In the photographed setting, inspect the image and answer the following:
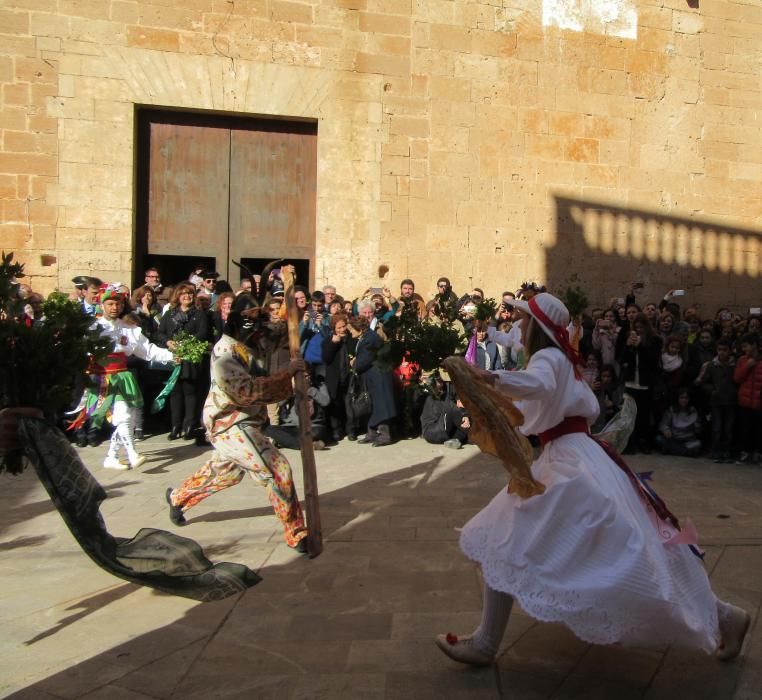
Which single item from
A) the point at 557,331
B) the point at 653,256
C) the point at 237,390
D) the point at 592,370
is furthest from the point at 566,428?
the point at 653,256

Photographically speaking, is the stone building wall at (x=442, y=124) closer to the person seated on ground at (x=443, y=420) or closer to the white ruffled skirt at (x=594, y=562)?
the person seated on ground at (x=443, y=420)

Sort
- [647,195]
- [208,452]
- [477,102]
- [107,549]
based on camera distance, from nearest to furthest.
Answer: [107,549] < [208,452] < [477,102] < [647,195]

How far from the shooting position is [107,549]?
399 cm

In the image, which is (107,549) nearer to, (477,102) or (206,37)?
(206,37)

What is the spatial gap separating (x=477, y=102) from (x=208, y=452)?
721 centimetres

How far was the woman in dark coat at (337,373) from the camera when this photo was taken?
32.2 feet

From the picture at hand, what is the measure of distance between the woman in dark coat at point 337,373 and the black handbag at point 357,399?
0.08m

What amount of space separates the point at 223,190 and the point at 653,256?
7.36 m

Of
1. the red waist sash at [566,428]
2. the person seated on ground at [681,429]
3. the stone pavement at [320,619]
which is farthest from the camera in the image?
the person seated on ground at [681,429]

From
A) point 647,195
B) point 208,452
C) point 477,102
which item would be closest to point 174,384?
point 208,452

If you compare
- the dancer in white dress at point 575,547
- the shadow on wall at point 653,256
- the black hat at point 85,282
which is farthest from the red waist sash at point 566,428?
the shadow on wall at point 653,256

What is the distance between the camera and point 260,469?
553 centimetres

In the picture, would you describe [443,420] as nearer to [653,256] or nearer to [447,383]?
[447,383]

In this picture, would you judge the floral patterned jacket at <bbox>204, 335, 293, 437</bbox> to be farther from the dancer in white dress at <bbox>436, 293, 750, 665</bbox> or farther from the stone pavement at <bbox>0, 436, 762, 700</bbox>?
the dancer in white dress at <bbox>436, 293, 750, 665</bbox>
